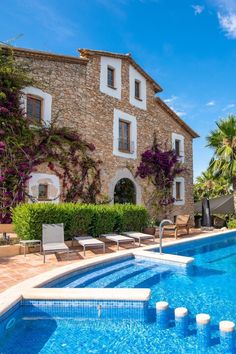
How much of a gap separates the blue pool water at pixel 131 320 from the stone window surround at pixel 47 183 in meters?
5.63

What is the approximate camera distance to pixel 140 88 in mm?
17891

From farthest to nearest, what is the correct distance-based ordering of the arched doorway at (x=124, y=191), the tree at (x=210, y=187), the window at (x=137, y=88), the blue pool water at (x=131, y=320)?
the tree at (x=210, y=187), the window at (x=137, y=88), the arched doorway at (x=124, y=191), the blue pool water at (x=131, y=320)

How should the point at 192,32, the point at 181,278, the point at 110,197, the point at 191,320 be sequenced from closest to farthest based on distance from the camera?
the point at 191,320
the point at 181,278
the point at 192,32
the point at 110,197

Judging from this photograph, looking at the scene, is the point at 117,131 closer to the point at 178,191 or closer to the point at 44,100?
the point at 44,100

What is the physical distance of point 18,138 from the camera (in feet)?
39.2

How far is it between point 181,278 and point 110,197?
8.23 metres

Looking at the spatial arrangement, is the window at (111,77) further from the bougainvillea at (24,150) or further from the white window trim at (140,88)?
the bougainvillea at (24,150)

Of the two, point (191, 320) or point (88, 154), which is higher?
point (88, 154)

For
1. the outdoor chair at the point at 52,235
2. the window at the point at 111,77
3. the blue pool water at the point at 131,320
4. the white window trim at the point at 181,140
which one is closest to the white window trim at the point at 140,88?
the window at the point at 111,77

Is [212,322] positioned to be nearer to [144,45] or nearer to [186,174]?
[144,45]

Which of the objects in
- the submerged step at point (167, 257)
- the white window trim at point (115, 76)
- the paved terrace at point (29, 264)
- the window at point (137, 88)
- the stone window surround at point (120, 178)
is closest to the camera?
the paved terrace at point (29, 264)

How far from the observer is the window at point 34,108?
1279 centimetres

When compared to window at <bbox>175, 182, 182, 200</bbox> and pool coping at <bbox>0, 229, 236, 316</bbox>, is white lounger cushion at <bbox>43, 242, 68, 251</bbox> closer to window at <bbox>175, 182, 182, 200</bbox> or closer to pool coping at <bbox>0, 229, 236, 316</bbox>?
pool coping at <bbox>0, 229, 236, 316</bbox>

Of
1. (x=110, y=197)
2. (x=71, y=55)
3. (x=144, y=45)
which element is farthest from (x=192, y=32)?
(x=110, y=197)
